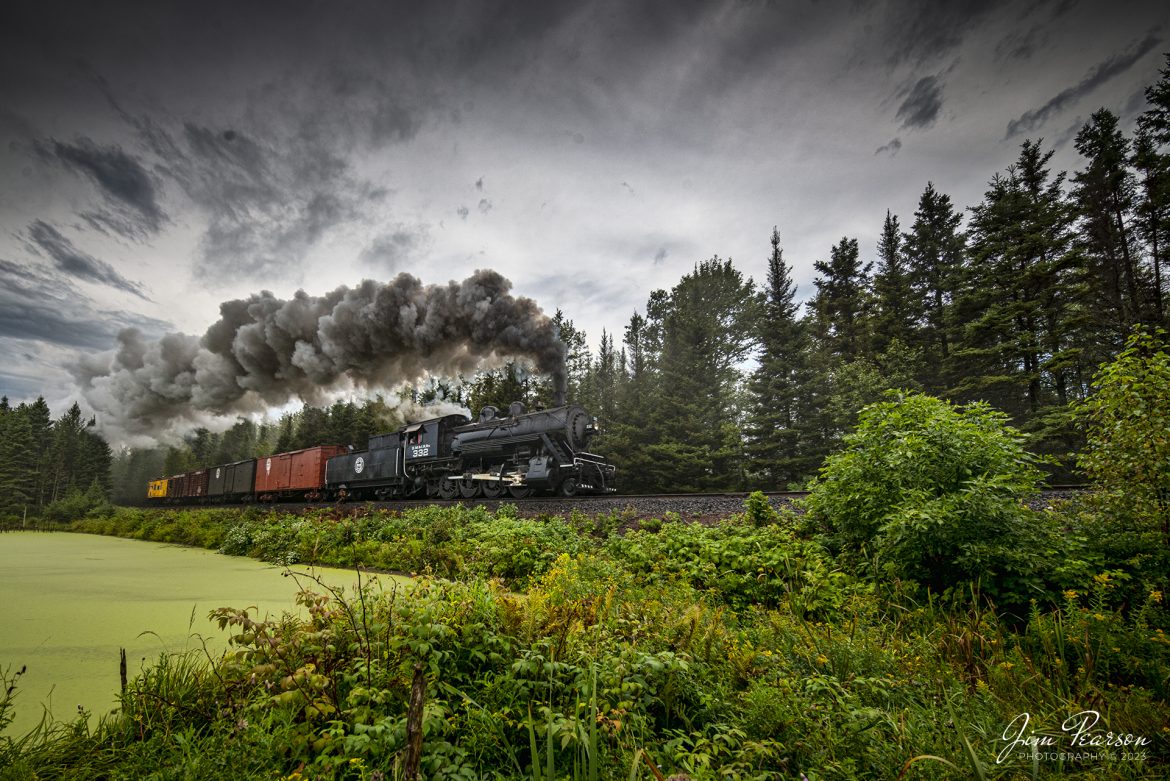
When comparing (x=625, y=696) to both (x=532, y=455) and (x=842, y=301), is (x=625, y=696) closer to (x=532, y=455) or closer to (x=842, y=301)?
(x=532, y=455)

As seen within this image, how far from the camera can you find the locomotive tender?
555 inches

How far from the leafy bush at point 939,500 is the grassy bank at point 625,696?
50 centimetres

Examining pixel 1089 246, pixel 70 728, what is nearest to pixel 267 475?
pixel 70 728

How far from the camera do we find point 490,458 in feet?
51.4

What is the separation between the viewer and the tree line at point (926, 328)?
18562 millimetres

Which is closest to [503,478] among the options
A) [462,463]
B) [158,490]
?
[462,463]

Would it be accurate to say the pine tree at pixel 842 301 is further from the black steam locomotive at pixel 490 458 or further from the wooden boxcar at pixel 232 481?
the wooden boxcar at pixel 232 481

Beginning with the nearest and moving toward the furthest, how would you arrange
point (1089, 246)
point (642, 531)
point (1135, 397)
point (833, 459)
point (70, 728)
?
1. point (70, 728)
2. point (1135, 397)
3. point (833, 459)
4. point (642, 531)
5. point (1089, 246)

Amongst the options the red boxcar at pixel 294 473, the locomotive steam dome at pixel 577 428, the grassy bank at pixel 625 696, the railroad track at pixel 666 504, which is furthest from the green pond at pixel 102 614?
the red boxcar at pixel 294 473

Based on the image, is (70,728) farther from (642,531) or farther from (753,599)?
(642,531)

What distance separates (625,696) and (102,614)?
5.53 meters

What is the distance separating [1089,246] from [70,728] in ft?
101

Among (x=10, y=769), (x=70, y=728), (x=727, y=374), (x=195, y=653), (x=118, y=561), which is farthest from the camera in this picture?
(x=727, y=374)

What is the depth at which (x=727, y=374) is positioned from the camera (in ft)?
96.3
